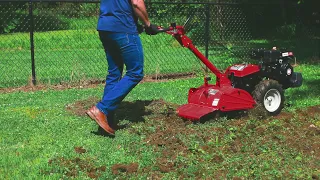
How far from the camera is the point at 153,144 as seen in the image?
534 cm

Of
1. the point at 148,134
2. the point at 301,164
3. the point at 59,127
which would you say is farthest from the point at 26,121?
the point at 301,164

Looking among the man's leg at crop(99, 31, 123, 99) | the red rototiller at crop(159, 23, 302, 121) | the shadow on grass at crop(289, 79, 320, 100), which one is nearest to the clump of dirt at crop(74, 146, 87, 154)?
the man's leg at crop(99, 31, 123, 99)

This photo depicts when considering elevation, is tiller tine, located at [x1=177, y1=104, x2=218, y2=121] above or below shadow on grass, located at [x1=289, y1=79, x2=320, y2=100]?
above

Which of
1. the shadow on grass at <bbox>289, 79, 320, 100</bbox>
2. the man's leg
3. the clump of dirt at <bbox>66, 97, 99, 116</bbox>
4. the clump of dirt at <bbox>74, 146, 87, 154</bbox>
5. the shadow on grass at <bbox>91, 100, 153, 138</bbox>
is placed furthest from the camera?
the shadow on grass at <bbox>289, 79, 320, 100</bbox>

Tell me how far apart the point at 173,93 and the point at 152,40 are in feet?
31.7

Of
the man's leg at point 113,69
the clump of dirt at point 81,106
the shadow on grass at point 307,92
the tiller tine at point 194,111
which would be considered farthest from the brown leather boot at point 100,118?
the shadow on grass at point 307,92

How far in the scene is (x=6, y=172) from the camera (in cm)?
453

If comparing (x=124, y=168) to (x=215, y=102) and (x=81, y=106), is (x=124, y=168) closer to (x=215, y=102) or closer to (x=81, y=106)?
(x=215, y=102)

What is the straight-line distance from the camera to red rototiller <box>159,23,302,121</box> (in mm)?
6270

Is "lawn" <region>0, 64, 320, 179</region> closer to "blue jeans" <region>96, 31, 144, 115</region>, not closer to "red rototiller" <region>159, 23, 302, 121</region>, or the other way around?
"red rototiller" <region>159, 23, 302, 121</region>

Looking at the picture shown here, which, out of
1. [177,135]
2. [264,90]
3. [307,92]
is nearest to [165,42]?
[307,92]

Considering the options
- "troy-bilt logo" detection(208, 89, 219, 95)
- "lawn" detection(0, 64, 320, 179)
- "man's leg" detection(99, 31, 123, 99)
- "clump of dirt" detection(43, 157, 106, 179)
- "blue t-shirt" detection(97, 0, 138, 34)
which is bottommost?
"lawn" detection(0, 64, 320, 179)

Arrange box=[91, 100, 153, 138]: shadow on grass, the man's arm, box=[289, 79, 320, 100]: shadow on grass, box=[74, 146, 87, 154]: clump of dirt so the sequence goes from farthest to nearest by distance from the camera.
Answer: box=[289, 79, 320, 100]: shadow on grass
box=[91, 100, 153, 138]: shadow on grass
the man's arm
box=[74, 146, 87, 154]: clump of dirt

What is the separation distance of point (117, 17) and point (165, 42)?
11.7m
